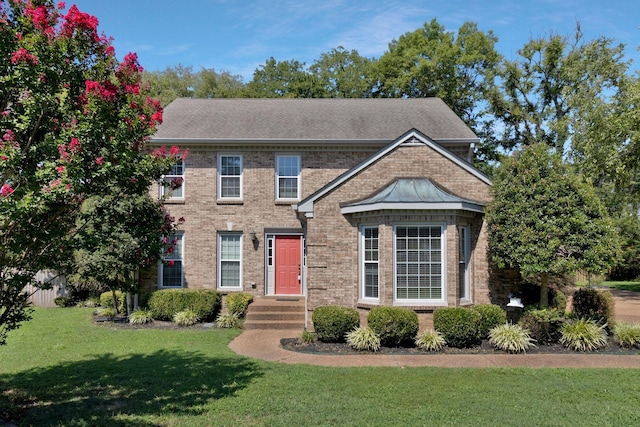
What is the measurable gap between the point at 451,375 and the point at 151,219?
6.04 m

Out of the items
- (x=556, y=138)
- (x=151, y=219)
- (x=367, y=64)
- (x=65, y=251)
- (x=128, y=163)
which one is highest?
(x=367, y=64)

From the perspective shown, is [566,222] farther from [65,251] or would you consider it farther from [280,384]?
[65,251]

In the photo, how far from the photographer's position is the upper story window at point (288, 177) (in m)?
17.6

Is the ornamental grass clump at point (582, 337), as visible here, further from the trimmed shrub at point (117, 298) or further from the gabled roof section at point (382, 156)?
the trimmed shrub at point (117, 298)

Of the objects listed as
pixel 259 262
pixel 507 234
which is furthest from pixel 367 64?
pixel 507 234

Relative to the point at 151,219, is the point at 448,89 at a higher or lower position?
higher

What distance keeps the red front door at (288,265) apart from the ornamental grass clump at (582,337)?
8815mm

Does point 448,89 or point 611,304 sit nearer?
point 611,304

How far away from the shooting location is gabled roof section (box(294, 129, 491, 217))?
1341 centimetres

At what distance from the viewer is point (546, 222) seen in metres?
11.5

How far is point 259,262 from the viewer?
1725 centimetres

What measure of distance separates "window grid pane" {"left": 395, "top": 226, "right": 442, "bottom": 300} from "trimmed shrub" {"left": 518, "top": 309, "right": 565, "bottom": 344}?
227cm

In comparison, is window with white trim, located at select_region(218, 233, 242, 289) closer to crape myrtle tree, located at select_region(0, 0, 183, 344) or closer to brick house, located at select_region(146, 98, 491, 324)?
brick house, located at select_region(146, 98, 491, 324)

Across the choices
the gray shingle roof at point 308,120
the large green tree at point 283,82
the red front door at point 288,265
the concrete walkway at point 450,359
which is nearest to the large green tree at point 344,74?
the large green tree at point 283,82
